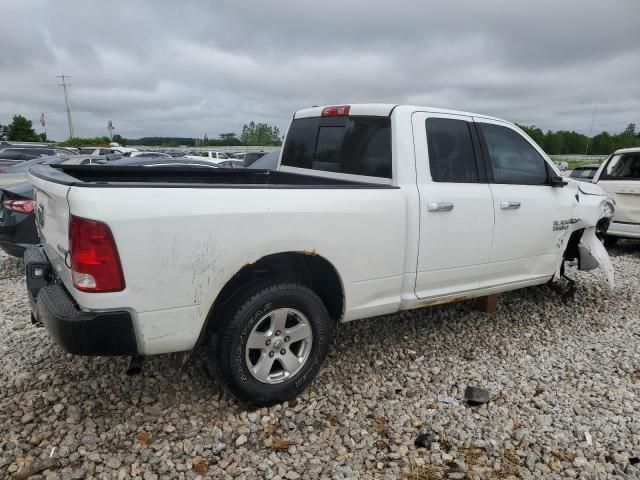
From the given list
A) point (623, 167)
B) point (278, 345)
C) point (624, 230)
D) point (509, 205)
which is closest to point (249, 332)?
point (278, 345)

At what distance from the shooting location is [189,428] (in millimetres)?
2844

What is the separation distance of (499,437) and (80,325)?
7.96 feet

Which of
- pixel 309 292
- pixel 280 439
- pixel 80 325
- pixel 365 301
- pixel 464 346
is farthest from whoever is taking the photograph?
pixel 464 346

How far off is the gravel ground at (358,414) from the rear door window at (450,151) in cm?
146

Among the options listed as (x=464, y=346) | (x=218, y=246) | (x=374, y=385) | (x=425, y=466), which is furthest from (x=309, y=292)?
(x=464, y=346)

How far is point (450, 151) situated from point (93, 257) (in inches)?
103

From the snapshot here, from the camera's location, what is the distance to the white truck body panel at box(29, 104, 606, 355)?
234 centimetres

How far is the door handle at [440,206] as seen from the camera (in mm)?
3326

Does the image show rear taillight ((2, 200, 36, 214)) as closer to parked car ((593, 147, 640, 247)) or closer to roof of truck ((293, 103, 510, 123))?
roof of truck ((293, 103, 510, 123))

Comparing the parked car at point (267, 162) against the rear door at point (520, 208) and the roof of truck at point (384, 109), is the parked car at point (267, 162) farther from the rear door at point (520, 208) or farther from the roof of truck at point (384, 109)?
the rear door at point (520, 208)

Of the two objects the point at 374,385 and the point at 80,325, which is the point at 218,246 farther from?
the point at 374,385

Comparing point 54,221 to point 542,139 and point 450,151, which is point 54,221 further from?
point 542,139

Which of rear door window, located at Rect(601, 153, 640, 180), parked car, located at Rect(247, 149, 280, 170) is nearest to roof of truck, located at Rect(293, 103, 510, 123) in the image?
parked car, located at Rect(247, 149, 280, 170)

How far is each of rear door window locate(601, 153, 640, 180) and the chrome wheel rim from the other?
7045 millimetres
